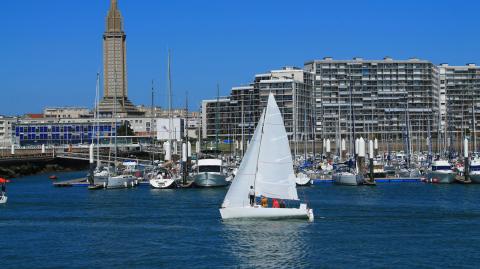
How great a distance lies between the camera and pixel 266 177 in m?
48.9

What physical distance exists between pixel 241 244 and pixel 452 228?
1265 cm

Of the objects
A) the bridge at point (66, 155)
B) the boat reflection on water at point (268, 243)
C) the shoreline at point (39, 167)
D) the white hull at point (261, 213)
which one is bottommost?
the boat reflection on water at point (268, 243)

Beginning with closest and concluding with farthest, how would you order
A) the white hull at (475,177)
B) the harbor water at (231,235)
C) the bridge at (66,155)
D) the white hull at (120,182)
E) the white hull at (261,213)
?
the harbor water at (231,235) < the white hull at (261,213) < the white hull at (475,177) < the white hull at (120,182) < the bridge at (66,155)

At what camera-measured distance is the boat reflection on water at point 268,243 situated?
38.0 metres

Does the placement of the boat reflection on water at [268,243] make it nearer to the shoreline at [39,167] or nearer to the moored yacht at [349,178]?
the moored yacht at [349,178]

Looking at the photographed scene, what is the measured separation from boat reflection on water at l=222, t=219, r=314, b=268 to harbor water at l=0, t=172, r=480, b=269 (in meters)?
0.05

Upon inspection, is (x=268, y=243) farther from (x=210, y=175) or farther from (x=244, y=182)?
(x=210, y=175)

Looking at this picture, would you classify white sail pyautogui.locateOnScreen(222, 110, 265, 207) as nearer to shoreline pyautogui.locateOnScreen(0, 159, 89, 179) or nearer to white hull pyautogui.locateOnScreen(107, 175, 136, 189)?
white hull pyautogui.locateOnScreen(107, 175, 136, 189)

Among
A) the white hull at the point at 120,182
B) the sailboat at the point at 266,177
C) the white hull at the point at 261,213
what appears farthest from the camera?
the white hull at the point at 120,182

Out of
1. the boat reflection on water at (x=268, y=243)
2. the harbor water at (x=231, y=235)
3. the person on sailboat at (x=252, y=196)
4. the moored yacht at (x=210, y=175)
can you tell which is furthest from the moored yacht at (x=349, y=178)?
the person on sailboat at (x=252, y=196)

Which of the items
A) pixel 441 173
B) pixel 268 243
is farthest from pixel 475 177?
pixel 268 243

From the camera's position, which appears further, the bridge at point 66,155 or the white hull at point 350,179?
the bridge at point 66,155

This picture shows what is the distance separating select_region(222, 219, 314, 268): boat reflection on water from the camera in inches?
1495

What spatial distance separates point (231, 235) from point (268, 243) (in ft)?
10.3
